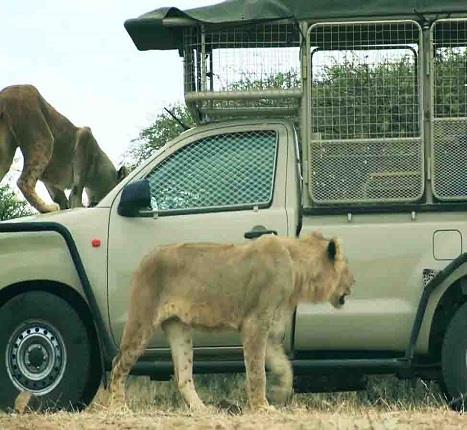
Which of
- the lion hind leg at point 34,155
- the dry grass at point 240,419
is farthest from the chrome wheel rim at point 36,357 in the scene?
the lion hind leg at point 34,155

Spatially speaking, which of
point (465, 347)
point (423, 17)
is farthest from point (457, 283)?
point (423, 17)

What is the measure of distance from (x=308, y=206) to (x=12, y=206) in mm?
17980

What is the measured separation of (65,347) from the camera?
782 cm

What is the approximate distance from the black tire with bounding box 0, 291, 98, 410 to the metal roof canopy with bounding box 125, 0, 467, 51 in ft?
5.87

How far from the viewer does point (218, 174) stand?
26.4 feet

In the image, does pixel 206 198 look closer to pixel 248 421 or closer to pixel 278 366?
pixel 278 366

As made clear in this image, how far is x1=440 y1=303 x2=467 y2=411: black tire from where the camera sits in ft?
24.9

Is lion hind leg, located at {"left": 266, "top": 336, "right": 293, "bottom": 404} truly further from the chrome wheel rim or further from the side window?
the chrome wheel rim

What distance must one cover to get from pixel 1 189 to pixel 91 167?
670 inches

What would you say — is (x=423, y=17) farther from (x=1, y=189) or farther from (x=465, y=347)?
→ (x=1, y=189)

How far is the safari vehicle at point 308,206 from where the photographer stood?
7.70 metres

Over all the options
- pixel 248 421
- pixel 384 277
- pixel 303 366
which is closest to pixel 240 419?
pixel 248 421

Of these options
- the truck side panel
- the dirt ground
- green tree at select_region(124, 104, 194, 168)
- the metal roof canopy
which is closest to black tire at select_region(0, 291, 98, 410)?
the dirt ground

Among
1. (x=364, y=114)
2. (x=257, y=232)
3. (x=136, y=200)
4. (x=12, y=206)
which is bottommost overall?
(x=12, y=206)
